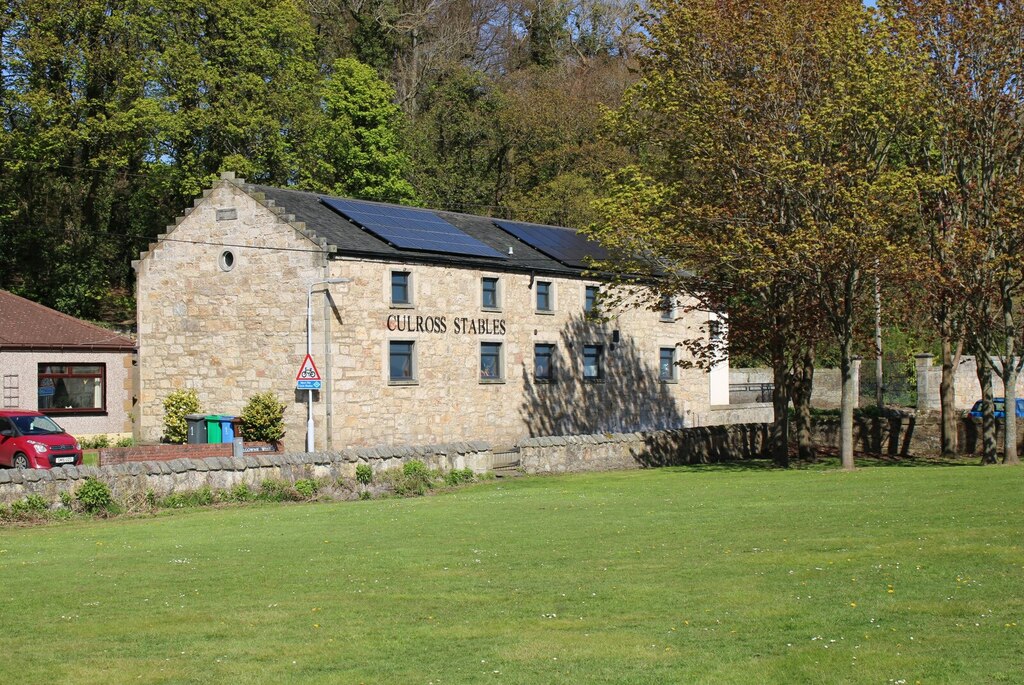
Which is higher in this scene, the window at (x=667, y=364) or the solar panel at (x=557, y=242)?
the solar panel at (x=557, y=242)

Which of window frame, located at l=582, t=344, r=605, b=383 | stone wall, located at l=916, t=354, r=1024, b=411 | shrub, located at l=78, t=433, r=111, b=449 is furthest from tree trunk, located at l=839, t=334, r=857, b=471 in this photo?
shrub, located at l=78, t=433, r=111, b=449

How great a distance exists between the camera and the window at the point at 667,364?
2089 inches

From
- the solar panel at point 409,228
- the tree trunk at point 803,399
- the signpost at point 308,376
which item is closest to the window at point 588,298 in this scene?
the solar panel at point 409,228

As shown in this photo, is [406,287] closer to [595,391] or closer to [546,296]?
[546,296]

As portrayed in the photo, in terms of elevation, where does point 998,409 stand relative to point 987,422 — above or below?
above

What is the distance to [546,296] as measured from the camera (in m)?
47.1

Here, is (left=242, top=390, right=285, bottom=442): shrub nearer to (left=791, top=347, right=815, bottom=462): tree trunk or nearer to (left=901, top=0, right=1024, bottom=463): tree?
(left=791, top=347, right=815, bottom=462): tree trunk

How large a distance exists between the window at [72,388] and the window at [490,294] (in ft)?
46.7

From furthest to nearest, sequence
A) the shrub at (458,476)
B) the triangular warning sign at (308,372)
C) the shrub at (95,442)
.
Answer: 1. the shrub at (95,442)
2. the triangular warning sign at (308,372)
3. the shrub at (458,476)

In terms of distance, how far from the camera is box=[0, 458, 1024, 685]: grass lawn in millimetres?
10172

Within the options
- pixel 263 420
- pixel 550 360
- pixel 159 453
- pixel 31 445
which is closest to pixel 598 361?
pixel 550 360

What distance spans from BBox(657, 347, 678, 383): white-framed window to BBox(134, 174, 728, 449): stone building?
5546 millimetres

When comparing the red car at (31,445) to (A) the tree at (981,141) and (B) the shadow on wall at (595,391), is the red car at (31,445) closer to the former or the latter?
(B) the shadow on wall at (595,391)

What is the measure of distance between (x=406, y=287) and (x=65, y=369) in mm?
13113
